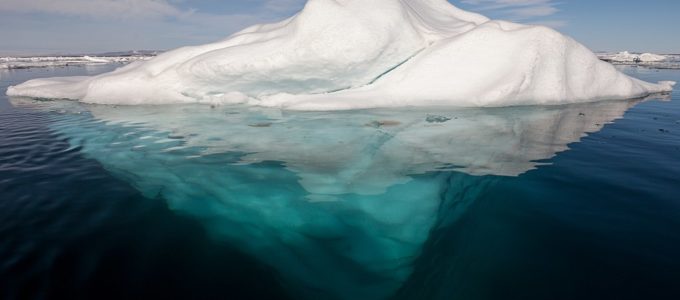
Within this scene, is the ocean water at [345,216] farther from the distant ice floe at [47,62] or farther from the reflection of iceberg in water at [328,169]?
the distant ice floe at [47,62]

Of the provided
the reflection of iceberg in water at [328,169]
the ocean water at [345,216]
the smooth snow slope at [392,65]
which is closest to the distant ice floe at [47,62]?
the smooth snow slope at [392,65]

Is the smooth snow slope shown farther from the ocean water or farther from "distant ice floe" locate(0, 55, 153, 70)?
"distant ice floe" locate(0, 55, 153, 70)

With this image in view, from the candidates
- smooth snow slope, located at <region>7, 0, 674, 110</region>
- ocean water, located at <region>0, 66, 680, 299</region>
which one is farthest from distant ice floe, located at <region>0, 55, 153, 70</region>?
ocean water, located at <region>0, 66, 680, 299</region>

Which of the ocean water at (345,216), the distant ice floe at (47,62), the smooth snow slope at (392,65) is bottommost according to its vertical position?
the ocean water at (345,216)

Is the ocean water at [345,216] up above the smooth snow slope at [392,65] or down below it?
below

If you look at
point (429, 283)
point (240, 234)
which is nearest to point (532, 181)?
point (429, 283)

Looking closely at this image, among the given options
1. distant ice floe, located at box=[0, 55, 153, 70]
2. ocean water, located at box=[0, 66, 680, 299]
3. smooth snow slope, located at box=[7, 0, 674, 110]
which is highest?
distant ice floe, located at box=[0, 55, 153, 70]

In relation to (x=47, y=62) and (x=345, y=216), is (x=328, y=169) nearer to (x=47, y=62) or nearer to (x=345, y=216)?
(x=345, y=216)

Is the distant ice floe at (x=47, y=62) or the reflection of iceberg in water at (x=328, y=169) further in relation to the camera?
the distant ice floe at (x=47, y=62)

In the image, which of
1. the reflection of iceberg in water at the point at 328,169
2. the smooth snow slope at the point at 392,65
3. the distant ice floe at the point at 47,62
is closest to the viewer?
the reflection of iceberg in water at the point at 328,169
